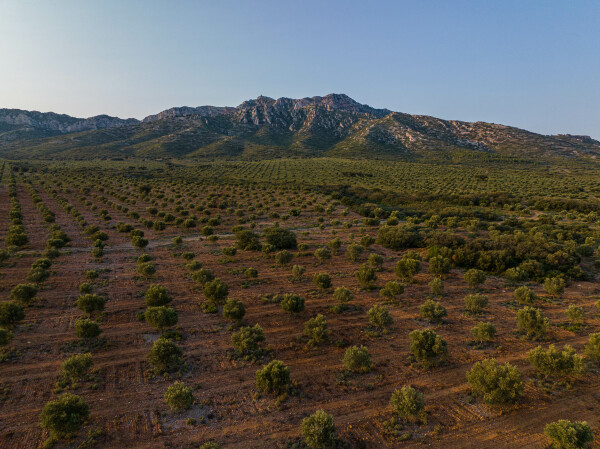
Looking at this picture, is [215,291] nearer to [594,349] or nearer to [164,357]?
[164,357]

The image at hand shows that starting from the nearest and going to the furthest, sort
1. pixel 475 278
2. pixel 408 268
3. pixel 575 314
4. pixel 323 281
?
pixel 575 314 → pixel 323 281 → pixel 475 278 → pixel 408 268

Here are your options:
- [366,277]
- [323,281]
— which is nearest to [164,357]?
[323,281]

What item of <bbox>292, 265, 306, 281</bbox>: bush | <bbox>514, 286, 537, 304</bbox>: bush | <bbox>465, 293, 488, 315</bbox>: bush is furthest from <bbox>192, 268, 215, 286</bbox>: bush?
<bbox>514, 286, 537, 304</bbox>: bush

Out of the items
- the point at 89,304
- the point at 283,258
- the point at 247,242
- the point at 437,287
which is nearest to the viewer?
the point at 89,304

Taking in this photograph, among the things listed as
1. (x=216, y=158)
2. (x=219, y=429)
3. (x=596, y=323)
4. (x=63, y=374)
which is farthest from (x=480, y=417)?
(x=216, y=158)

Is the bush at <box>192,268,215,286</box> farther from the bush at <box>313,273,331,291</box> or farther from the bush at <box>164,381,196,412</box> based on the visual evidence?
the bush at <box>164,381,196,412</box>

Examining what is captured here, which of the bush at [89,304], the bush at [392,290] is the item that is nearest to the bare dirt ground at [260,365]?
the bush at [392,290]

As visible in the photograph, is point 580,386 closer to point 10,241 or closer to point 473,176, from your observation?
point 10,241
